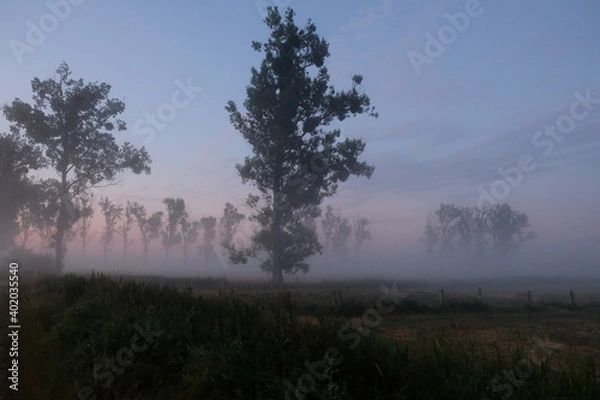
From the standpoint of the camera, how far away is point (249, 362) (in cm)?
713

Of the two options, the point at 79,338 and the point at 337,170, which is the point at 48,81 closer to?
the point at 337,170

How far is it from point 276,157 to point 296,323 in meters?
31.5

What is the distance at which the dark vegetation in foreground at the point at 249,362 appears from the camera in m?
6.11

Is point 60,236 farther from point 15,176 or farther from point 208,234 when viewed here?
point 208,234

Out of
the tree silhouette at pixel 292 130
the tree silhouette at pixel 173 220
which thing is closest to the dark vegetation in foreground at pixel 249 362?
the tree silhouette at pixel 292 130

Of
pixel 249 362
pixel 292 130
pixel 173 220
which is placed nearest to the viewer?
pixel 249 362

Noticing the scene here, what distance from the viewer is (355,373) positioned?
6.62m

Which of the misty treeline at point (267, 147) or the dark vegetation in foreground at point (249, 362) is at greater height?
the misty treeline at point (267, 147)

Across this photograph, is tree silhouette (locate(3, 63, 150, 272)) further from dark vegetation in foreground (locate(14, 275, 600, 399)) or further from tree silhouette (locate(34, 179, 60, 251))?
dark vegetation in foreground (locate(14, 275, 600, 399))

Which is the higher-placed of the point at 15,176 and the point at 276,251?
the point at 15,176

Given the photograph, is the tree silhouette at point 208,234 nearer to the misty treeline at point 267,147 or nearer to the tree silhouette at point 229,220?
the tree silhouette at point 229,220

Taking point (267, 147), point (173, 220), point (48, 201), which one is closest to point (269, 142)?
point (267, 147)

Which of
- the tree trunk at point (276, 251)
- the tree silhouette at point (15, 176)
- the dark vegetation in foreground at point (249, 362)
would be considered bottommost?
the dark vegetation in foreground at point (249, 362)

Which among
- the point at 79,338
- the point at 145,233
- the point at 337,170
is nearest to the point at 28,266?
the point at 337,170
